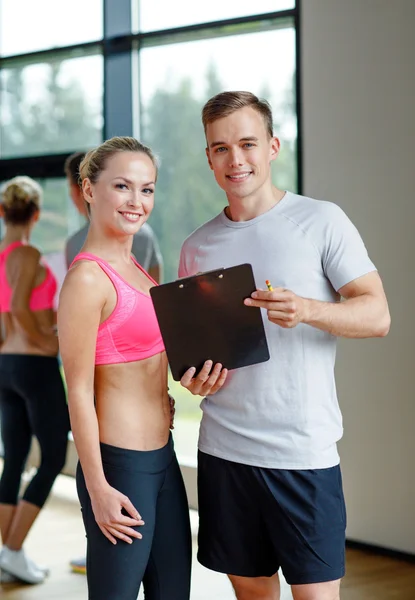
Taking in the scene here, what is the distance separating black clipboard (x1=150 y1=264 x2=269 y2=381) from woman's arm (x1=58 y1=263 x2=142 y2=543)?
0.14 meters

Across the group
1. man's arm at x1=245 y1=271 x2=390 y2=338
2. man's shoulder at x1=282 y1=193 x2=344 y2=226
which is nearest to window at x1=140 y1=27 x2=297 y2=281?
man's shoulder at x1=282 y1=193 x2=344 y2=226

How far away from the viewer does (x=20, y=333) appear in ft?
11.6

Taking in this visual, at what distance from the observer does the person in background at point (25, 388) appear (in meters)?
3.45

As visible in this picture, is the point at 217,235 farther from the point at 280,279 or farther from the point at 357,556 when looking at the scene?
the point at 357,556

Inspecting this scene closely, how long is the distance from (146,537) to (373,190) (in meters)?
2.23

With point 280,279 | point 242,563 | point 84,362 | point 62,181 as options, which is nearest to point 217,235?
point 280,279

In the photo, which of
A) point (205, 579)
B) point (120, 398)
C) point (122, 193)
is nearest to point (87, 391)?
point (120, 398)

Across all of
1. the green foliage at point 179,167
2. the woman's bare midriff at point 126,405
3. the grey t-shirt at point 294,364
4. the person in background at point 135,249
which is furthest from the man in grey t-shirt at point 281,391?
the green foliage at point 179,167

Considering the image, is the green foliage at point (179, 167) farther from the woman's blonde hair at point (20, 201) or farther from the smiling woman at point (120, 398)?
the smiling woman at point (120, 398)

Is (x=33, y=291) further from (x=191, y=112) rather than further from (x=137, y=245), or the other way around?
(x=191, y=112)

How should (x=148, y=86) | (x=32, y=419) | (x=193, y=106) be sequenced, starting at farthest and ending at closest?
(x=148, y=86) → (x=193, y=106) → (x=32, y=419)

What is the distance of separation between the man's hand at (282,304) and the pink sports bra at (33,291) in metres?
1.92

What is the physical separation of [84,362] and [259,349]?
39 cm

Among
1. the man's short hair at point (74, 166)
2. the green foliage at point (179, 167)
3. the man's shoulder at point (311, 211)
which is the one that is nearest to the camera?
the man's shoulder at point (311, 211)
